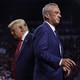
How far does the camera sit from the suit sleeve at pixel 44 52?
126 inches

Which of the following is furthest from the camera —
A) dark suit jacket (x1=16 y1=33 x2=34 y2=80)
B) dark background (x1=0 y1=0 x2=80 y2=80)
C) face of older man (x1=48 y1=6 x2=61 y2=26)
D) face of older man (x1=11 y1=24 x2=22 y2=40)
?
dark background (x1=0 y1=0 x2=80 y2=80)

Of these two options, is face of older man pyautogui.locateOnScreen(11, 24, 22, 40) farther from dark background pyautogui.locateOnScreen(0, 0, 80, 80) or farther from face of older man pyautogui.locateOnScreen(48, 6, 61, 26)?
dark background pyautogui.locateOnScreen(0, 0, 80, 80)

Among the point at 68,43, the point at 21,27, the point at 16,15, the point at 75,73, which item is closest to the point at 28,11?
the point at 16,15

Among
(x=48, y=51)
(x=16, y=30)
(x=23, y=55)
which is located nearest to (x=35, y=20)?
(x=16, y=30)

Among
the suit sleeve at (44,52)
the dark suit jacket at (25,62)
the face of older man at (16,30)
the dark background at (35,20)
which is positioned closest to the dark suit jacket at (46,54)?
the suit sleeve at (44,52)

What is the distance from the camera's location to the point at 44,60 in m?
3.23

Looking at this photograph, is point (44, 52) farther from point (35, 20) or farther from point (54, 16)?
point (35, 20)

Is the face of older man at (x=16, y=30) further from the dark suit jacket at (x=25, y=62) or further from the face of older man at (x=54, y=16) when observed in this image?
the face of older man at (x=54, y=16)

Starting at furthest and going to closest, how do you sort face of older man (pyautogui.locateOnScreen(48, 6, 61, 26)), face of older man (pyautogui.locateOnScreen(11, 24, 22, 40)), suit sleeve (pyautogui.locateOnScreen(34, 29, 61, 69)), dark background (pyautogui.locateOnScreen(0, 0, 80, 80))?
dark background (pyautogui.locateOnScreen(0, 0, 80, 80)) → face of older man (pyautogui.locateOnScreen(11, 24, 22, 40)) → face of older man (pyautogui.locateOnScreen(48, 6, 61, 26)) → suit sleeve (pyautogui.locateOnScreen(34, 29, 61, 69))

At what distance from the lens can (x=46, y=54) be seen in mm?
3221

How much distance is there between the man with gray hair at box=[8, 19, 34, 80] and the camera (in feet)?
12.1

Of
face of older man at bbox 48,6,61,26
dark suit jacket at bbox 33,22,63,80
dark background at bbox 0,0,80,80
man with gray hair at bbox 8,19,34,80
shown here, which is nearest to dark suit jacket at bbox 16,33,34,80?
man with gray hair at bbox 8,19,34,80

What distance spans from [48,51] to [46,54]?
0.06 metres

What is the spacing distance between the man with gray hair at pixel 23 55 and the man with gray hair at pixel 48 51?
1.06ft
